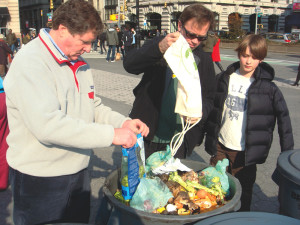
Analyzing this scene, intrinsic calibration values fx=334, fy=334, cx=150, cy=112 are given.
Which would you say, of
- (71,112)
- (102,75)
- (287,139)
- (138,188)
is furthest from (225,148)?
(102,75)

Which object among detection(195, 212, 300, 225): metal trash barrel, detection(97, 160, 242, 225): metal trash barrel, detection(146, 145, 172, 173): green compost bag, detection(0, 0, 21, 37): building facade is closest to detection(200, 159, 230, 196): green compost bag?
detection(97, 160, 242, 225): metal trash barrel

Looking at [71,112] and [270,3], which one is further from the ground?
[270,3]

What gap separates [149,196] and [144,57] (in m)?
0.99

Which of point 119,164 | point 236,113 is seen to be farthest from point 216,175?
point 119,164

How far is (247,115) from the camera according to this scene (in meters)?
2.94

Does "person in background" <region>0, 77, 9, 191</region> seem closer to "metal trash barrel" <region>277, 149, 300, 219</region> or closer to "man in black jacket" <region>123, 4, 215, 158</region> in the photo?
"man in black jacket" <region>123, 4, 215, 158</region>

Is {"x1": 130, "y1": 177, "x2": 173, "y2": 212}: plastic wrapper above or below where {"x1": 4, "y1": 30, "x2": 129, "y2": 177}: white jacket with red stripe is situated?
below

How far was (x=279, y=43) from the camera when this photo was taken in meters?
26.2

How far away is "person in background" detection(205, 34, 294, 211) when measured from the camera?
2.93m

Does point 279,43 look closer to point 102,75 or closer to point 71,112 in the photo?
point 102,75

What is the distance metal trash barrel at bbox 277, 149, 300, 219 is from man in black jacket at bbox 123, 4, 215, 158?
0.70m

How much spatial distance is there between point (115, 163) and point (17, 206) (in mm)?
3034

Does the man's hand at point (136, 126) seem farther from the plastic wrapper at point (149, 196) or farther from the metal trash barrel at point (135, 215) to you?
the metal trash barrel at point (135, 215)

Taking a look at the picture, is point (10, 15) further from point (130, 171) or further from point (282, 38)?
Answer: point (130, 171)
